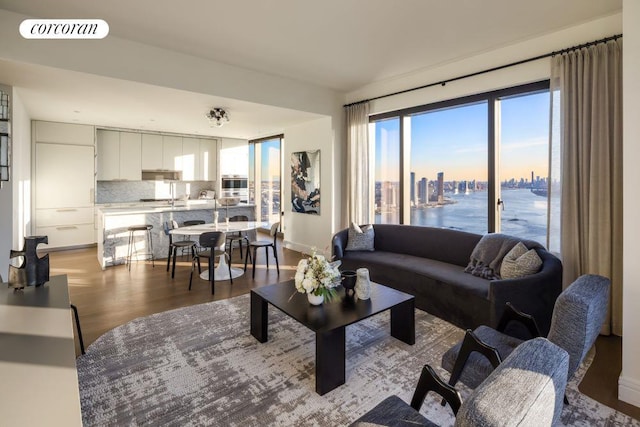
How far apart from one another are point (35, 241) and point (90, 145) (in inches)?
210

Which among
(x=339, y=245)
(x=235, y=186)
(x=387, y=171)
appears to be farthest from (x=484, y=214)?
(x=235, y=186)

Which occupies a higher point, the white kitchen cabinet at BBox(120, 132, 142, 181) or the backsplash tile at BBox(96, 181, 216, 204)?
the white kitchen cabinet at BBox(120, 132, 142, 181)

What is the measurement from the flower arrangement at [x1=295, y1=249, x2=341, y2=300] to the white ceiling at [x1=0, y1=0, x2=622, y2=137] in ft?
7.83

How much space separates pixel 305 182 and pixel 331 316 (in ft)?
14.0

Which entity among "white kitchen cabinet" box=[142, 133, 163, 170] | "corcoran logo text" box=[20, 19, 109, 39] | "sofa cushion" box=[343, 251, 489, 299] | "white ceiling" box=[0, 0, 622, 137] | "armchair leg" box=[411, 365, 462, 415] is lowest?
"armchair leg" box=[411, 365, 462, 415]

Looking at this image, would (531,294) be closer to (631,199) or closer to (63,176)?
(631,199)

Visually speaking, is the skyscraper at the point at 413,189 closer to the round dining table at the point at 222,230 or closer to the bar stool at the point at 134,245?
the round dining table at the point at 222,230

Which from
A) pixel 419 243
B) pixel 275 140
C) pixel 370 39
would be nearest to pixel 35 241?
pixel 370 39

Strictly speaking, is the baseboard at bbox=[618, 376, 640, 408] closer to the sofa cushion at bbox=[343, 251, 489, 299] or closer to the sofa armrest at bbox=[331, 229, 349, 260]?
the sofa cushion at bbox=[343, 251, 489, 299]

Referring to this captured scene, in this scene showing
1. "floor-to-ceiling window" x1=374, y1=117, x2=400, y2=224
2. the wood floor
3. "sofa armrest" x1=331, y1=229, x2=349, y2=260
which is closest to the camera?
the wood floor

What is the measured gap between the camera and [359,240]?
15.4 feet

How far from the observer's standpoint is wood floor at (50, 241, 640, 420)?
8.03 feet

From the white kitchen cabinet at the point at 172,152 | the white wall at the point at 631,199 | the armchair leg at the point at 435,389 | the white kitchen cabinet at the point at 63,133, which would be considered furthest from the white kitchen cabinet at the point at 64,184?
the white wall at the point at 631,199

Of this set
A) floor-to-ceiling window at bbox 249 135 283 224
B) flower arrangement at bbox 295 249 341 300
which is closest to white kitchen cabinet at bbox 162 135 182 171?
floor-to-ceiling window at bbox 249 135 283 224
